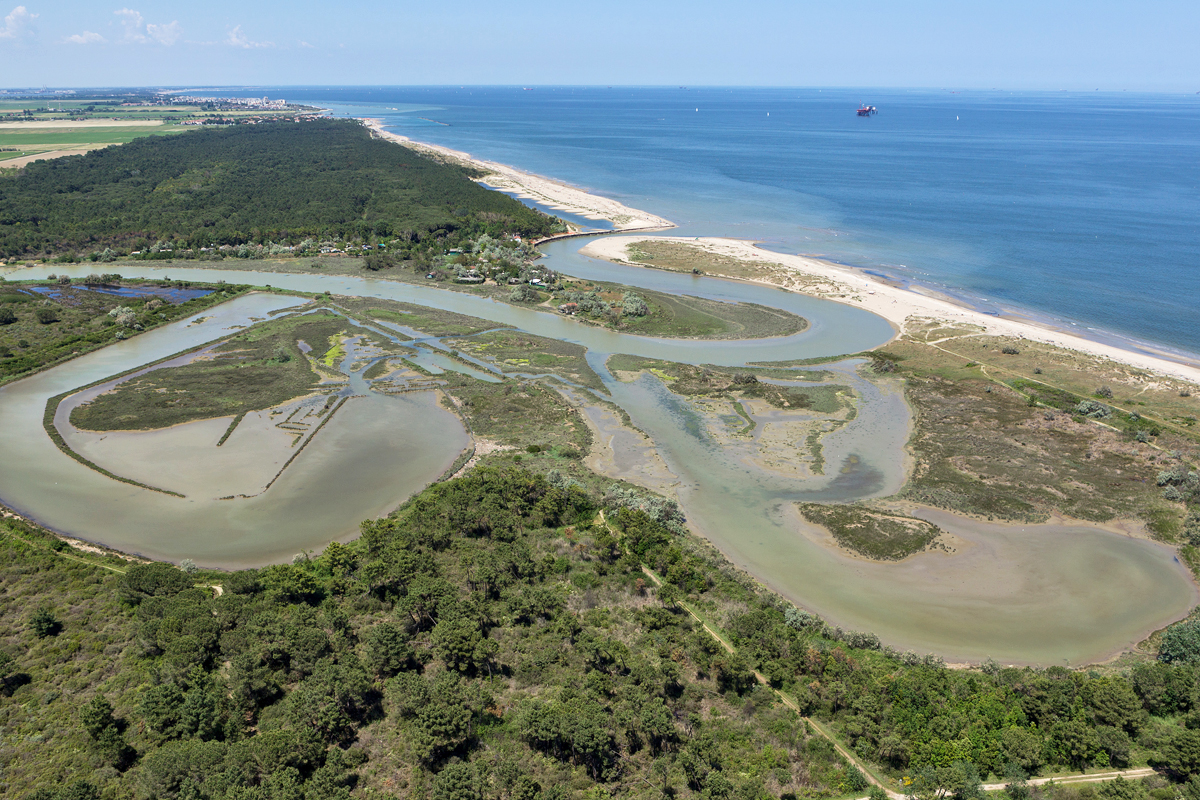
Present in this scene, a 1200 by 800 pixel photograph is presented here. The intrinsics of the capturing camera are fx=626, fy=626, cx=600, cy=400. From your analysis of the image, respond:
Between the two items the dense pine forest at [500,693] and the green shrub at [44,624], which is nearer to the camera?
the dense pine forest at [500,693]

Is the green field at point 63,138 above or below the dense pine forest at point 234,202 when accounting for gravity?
above

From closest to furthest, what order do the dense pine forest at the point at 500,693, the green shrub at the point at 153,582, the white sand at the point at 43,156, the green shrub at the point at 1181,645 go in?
the dense pine forest at the point at 500,693, the green shrub at the point at 1181,645, the green shrub at the point at 153,582, the white sand at the point at 43,156

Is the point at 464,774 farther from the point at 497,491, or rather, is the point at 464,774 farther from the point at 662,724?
the point at 497,491

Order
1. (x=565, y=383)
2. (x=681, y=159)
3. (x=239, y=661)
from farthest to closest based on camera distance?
(x=681, y=159)
(x=565, y=383)
(x=239, y=661)

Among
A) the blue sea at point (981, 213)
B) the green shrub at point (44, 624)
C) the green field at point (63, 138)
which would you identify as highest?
the green field at point (63, 138)

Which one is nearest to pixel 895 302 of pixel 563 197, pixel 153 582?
pixel 153 582

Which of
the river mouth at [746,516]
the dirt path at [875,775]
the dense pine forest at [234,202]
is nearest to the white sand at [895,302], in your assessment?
the river mouth at [746,516]

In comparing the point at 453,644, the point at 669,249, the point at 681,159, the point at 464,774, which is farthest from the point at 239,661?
the point at 681,159

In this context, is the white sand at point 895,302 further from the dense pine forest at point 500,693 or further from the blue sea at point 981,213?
the dense pine forest at point 500,693
